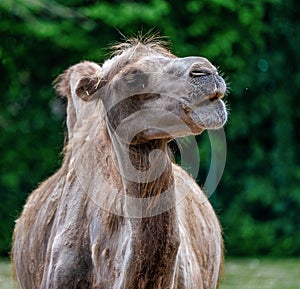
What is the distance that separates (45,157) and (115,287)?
8104 millimetres

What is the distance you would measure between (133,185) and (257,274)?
687 centimetres

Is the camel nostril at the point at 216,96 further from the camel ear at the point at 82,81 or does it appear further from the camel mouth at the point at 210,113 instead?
the camel ear at the point at 82,81

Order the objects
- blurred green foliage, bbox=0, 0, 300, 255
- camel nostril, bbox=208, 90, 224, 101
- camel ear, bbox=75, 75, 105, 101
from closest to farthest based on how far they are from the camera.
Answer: camel nostril, bbox=208, 90, 224, 101 → camel ear, bbox=75, 75, 105, 101 → blurred green foliage, bbox=0, 0, 300, 255

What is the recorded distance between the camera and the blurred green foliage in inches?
470

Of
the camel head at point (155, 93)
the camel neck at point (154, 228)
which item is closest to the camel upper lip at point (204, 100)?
the camel head at point (155, 93)

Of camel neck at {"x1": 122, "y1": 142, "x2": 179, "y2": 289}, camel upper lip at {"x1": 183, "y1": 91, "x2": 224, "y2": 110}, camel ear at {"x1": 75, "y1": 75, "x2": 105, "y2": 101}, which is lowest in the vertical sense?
camel neck at {"x1": 122, "y1": 142, "x2": 179, "y2": 289}

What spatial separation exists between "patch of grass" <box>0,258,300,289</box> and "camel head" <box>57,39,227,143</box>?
193 inches

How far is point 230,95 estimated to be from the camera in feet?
42.0

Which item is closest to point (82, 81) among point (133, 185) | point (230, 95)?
point (133, 185)

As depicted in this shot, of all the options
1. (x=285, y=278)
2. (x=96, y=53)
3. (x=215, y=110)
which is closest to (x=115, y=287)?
(x=215, y=110)

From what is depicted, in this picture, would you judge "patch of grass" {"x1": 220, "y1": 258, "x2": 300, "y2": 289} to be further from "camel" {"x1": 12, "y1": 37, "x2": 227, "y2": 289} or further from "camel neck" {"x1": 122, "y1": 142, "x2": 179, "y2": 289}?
"camel neck" {"x1": 122, "y1": 142, "x2": 179, "y2": 289}

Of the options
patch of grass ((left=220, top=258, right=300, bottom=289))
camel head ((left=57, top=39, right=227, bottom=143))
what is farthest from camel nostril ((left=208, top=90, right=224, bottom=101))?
patch of grass ((left=220, top=258, right=300, bottom=289))

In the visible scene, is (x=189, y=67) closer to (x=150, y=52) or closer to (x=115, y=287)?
(x=150, y=52)

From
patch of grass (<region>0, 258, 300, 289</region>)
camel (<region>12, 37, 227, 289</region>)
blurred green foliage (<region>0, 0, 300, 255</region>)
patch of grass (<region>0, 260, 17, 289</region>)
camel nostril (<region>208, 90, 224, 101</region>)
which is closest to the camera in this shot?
camel nostril (<region>208, 90, 224, 101</region>)
